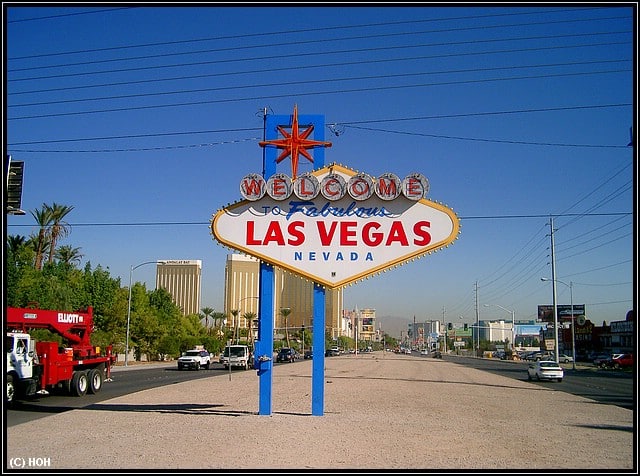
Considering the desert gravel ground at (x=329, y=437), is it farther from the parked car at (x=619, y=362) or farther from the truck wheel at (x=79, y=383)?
the parked car at (x=619, y=362)

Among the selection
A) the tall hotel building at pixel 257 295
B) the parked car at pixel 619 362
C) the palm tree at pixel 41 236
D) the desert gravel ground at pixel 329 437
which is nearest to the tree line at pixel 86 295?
the palm tree at pixel 41 236

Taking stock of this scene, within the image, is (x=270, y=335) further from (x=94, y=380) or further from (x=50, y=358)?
(x=94, y=380)

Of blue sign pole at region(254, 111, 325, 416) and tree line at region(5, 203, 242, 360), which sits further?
tree line at region(5, 203, 242, 360)

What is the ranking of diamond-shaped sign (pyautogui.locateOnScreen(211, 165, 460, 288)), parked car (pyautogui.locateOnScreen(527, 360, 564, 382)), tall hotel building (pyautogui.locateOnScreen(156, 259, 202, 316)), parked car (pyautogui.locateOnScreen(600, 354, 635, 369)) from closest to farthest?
1. diamond-shaped sign (pyautogui.locateOnScreen(211, 165, 460, 288))
2. parked car (pyautogui.locateOnScreen(527, 360, 564, 382))
3. parked car (pyautogui.locateOnScreen(600, 354, 635, 369))
4. tall hotel building (pyautogui.locateOnScreen(156, 259, 202, 316))

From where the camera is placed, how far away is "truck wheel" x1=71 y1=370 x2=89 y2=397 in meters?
22.7

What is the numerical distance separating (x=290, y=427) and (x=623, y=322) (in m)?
87.2

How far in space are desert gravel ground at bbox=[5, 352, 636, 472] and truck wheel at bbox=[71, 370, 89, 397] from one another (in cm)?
277

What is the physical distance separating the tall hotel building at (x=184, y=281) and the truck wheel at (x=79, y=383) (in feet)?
542

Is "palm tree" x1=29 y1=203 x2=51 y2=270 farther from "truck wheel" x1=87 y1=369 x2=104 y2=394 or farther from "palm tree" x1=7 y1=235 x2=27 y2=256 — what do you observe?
"truck wheel" x1=87 y1=369 x2=104 y2=394

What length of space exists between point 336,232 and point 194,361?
117 feet

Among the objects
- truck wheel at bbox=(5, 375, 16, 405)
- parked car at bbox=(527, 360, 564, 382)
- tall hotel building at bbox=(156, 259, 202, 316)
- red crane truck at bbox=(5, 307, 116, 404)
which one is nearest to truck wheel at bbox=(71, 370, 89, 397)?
red crane truck at bbox=(5, 307, 116, 404)

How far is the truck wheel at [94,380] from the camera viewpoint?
942 inches

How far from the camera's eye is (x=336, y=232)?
52.1 feet

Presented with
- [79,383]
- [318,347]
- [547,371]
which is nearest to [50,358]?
[79,383]
